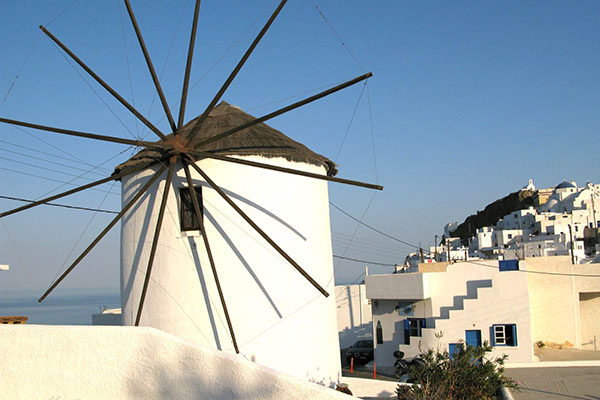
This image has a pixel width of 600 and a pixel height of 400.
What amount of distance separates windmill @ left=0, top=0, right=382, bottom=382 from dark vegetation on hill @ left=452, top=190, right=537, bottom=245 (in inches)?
3497

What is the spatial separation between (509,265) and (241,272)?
14.2 meters

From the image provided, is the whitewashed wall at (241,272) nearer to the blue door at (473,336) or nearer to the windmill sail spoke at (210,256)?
the windmill sail spoke at (210,256)

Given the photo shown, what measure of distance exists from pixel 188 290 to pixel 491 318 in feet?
43.9

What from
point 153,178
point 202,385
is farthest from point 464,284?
point 202,385

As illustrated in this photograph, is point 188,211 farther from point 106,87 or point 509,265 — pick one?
point 509,265

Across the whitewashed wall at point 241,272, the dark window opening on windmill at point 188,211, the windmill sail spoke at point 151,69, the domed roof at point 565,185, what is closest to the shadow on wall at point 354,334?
the whitewashed wall at point 241,272

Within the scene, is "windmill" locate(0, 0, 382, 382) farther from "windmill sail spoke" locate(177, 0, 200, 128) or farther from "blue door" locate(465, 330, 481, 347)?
"blue door" locate(465, 330, 481, 347)

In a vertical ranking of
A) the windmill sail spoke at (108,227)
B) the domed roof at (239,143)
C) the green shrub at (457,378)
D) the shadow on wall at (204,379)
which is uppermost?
the domed roof at (239,143)

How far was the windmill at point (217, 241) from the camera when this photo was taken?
10617 millimetres

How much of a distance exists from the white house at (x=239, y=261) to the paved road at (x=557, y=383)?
4.52 m

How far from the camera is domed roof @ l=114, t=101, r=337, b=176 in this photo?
37.0 ft

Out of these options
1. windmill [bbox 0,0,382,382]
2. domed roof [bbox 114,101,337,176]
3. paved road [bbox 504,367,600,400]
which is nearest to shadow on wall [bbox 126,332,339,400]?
windmill [bbox 0,0,382,382]

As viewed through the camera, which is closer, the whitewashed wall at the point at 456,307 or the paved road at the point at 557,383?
the paved road at the point at 557,383

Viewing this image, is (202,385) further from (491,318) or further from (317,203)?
(491,318)
